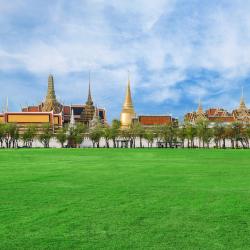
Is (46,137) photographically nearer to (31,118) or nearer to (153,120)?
(31,118)

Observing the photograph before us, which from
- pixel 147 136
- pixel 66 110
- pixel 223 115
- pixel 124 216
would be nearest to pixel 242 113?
pixel 223 115

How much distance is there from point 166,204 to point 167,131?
5332cm

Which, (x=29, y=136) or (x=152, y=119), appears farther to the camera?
(x=152, y=119)

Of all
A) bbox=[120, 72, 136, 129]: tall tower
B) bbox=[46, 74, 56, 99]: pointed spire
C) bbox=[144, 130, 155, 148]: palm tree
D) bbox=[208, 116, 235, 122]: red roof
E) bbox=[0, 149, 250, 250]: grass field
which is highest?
bbox=[46, 74, 56, 99]: pointed spire

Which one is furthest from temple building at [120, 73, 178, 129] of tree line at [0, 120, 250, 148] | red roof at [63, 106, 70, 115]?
tree line at [0, 120, 250, 148]

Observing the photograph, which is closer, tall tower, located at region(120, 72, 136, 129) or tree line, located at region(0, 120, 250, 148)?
tree line, located at region(0, 120, 250, 148)

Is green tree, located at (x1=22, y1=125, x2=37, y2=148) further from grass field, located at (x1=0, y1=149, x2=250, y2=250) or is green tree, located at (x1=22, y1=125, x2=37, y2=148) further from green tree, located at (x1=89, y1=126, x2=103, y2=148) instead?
grass field, located at (x1=0, y1=149, x2=250, y2=250)


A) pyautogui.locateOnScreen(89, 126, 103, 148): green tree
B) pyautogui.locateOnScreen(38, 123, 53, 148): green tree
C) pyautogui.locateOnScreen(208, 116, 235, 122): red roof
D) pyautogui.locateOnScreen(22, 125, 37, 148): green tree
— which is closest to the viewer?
pyautogui.locateOnScreen(22, 125, 37, 148): green tree

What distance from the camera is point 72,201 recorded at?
29.5 ft

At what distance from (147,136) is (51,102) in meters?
30.0

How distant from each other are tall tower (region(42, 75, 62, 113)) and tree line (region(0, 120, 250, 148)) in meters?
19.1

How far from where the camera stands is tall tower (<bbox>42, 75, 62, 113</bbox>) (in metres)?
84.8

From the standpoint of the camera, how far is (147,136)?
202 feet

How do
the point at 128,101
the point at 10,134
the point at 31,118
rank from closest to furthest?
1. the point at 10,134
2. the point at 31,118
3. the point at 128,101
